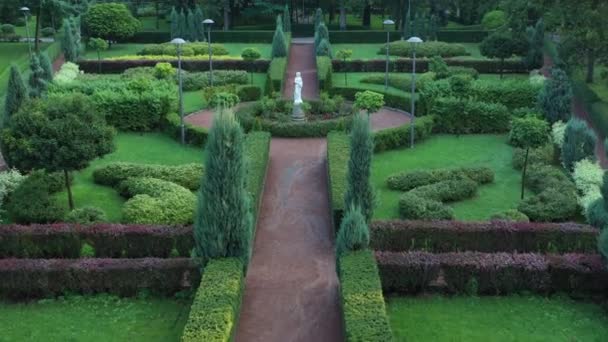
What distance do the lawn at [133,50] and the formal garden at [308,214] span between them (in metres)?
14.6

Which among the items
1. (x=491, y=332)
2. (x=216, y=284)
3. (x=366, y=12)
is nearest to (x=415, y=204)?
(x=491, y=332)

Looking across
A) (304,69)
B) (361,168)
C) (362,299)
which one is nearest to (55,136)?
(361,168)

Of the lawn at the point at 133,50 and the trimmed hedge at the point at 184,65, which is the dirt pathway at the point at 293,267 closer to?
the trimmed hedge at the point at 184,65

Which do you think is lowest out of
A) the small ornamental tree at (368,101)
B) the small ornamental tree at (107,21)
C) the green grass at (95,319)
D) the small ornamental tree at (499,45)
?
the green grass at (95,319)

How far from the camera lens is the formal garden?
12.1 meters

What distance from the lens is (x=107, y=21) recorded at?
143 ft

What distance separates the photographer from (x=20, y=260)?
13.3m

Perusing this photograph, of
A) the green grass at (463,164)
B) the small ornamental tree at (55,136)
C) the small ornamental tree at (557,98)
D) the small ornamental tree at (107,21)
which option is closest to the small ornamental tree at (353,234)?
the green grass at (463,164)

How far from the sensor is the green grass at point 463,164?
1747cm

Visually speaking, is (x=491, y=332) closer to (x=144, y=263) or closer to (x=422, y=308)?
(x=422, y=308)

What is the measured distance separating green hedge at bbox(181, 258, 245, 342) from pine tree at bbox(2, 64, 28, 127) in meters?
11.5

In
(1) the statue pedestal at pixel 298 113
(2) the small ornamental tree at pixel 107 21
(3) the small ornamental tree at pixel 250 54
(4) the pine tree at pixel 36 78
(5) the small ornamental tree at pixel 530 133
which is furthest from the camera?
(2) the small ornamental tree at pixel 107 21

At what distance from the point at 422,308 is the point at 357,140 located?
3.42m

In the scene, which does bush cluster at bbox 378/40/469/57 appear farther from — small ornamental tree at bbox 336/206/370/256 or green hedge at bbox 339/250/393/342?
green hedge at bbox 339/250/393/342
